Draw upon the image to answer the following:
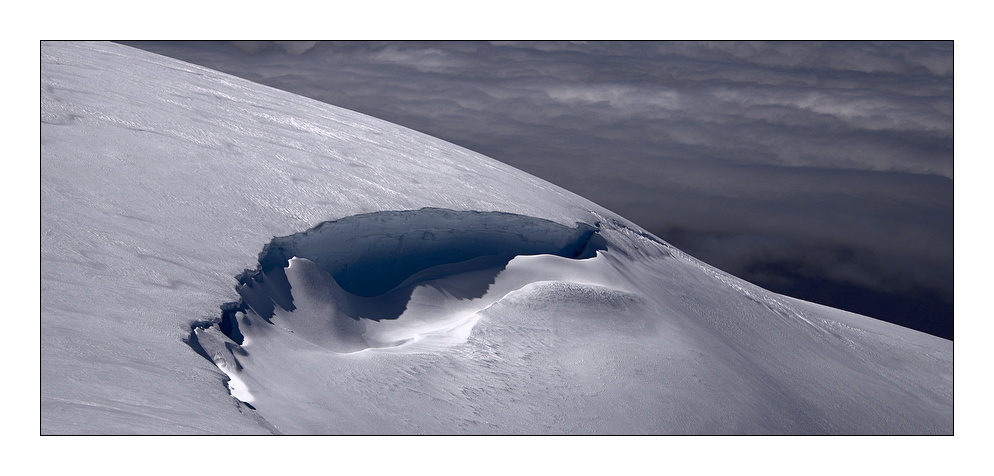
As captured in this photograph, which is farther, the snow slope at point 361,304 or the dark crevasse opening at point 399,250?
the dark crevasse opening at point 399,250

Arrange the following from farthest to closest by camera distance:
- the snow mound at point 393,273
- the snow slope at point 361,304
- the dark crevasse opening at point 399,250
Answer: the dark crevasse opening at point 399,250 < the snow mound at point 393,273 < the snow slope at point 361,304

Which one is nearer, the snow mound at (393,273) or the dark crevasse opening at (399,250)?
the snow mound at (393,273)

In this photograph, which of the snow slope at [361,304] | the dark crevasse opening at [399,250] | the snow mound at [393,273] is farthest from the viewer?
the dark crevasse opening at [399,250]

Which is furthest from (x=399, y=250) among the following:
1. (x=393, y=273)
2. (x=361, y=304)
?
(x=361, y=304)

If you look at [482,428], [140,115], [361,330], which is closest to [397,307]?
[361,330]

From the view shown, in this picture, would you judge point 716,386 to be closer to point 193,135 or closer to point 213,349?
point 213,349

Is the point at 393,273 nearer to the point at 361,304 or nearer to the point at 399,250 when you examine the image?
the point at 399,250
